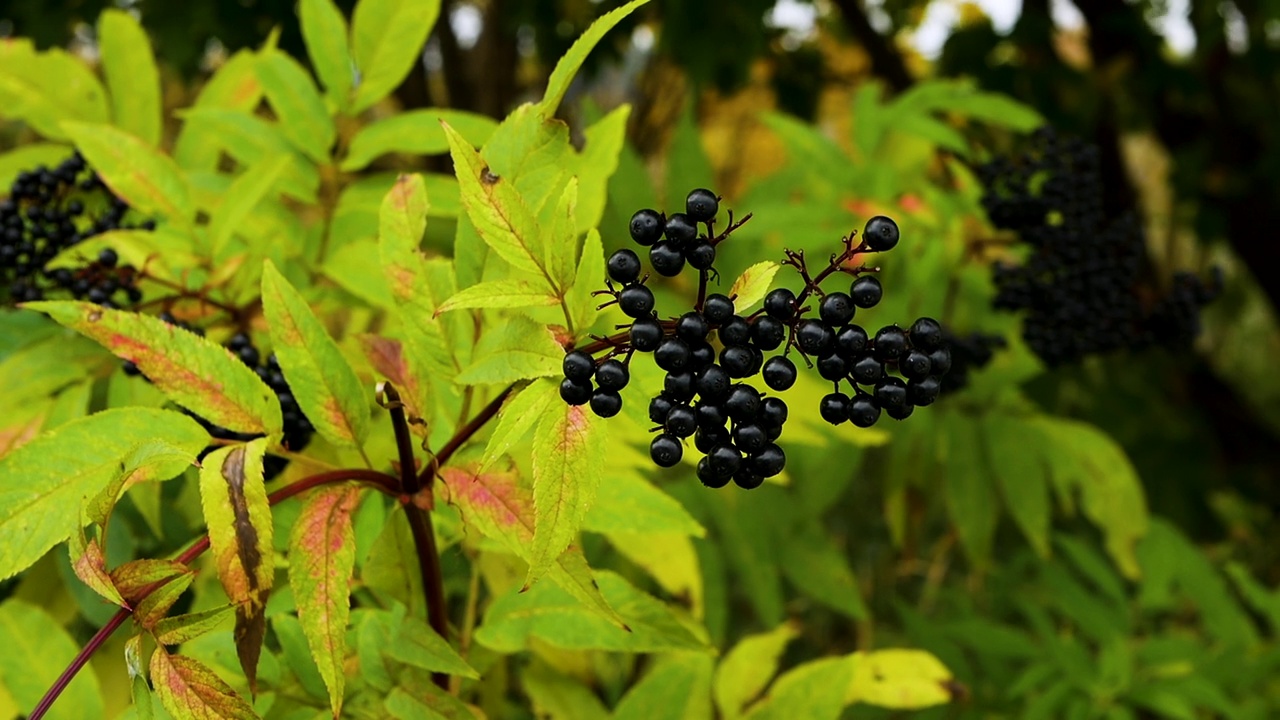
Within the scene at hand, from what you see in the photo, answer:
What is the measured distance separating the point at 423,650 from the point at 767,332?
50 centimetres

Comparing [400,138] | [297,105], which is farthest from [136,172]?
[400,138]

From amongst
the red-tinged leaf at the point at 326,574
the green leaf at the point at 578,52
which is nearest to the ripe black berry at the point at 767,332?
the green leaf at the point at 578,52

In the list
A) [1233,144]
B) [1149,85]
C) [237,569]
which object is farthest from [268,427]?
[1233,144]

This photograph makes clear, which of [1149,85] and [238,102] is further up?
[1149,85]

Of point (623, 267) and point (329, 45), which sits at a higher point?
point (329, 45)

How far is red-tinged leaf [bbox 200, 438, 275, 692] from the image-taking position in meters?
0.89

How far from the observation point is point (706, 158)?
2.45 meters

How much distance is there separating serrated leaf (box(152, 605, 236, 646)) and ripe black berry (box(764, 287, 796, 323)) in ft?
1.66

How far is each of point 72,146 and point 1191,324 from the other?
227 cm

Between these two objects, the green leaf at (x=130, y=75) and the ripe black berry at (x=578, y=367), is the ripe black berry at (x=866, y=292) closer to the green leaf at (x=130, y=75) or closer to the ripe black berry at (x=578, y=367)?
the ripe black berry at (x=578, y=367)

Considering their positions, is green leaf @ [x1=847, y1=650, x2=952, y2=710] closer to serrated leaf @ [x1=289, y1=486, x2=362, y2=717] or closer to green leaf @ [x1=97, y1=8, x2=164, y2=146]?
serrated leaf @ [x1=289, y1=486, x2=362, y2=717]

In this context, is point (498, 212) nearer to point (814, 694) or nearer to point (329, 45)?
point (814, 694)

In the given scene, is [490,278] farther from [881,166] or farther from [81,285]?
[881,166]

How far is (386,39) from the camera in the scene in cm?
168
